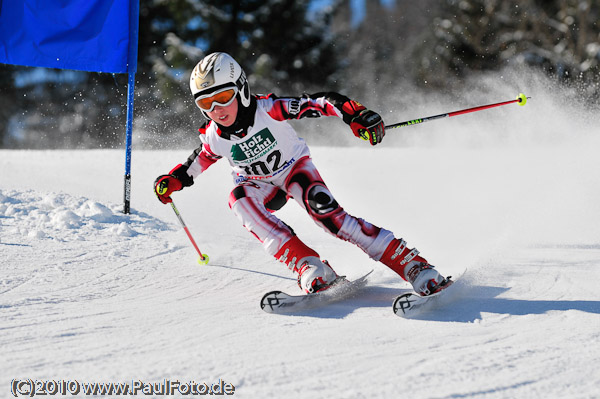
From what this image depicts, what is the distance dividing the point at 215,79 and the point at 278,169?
25.7 inches

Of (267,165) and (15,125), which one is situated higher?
(15,125)

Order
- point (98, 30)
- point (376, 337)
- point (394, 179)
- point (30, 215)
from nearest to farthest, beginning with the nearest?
point (376, 337) < point (30, 215) < point (98, 30) < point (394, 179)

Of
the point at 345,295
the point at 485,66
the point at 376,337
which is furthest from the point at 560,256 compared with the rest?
the point at 485,66

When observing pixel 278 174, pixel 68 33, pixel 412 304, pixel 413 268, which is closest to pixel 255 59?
Answer: pixel 68 33

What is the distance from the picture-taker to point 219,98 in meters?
3.34

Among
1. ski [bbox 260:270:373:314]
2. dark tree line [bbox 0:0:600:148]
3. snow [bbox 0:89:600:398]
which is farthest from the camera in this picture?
dark tree line [bbox 0:0:600:148]

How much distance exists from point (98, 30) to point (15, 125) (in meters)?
22.6

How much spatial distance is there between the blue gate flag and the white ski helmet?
2172 mm

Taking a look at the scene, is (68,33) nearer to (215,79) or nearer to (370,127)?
(215,79)

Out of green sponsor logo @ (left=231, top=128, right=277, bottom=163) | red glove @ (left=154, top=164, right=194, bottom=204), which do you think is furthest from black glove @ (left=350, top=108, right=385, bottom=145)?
red glove @ (left=154, top=164, right=194, bottom=204)

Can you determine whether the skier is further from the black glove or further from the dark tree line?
the dark tree line

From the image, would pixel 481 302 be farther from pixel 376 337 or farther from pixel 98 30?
pixel 98 30

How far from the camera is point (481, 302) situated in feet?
10.2

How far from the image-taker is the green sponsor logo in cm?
353
